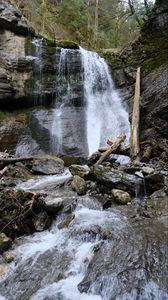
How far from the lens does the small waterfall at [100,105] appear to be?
13078mm

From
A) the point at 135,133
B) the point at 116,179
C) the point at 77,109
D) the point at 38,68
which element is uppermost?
the point at 38,68

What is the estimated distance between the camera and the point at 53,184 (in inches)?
302

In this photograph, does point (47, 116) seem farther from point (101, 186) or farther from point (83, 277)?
point (83, 277)

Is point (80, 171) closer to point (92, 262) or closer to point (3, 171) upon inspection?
point (3, 171)

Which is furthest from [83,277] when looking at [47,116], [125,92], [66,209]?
[125,92]

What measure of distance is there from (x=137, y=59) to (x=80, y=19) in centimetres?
1149

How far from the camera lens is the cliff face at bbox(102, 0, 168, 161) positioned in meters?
10.0

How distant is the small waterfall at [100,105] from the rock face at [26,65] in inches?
21.1

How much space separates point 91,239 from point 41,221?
109 centimetres

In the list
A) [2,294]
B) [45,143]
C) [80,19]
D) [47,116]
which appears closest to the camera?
[2,294]

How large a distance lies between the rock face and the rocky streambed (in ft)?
26.2

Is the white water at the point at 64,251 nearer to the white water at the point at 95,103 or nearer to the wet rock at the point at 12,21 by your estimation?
the white water at the point at 95,103

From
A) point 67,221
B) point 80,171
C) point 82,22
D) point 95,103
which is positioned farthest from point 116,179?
point 82,22

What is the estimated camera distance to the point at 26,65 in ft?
46.2
